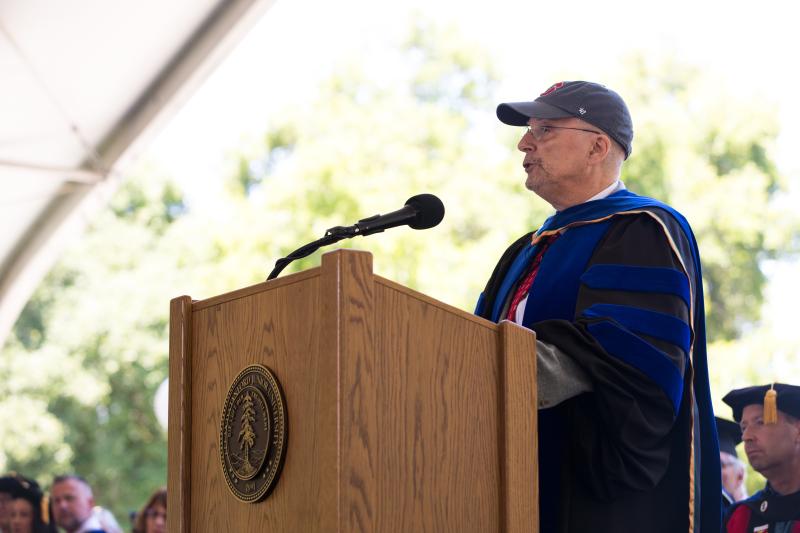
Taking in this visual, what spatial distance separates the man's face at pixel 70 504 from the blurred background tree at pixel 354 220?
5.51 meters

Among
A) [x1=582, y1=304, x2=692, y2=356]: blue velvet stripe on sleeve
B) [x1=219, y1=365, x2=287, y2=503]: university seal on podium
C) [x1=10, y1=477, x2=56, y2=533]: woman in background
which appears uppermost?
[x1=582, y1=304, x2=692, y2=356]: blue velvet stripe on sleeve

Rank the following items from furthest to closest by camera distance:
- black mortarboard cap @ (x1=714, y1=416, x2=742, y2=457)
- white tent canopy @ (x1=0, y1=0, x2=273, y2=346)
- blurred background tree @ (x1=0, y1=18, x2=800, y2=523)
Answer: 1. blurred background tree @ (x1=0, y1=18, x2=800, y2=523)
2. white tent canopy @ (x1=0, y1=0, x2=273, y2=346)
3. black mortarboard cap @ (x1=714, y1=416, x2=742, y2=457)

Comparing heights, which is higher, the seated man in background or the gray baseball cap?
the gray baseball cap

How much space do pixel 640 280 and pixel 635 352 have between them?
0.21 m

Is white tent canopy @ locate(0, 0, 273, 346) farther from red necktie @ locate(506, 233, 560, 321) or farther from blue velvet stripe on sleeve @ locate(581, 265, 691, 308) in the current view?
blue velvet stripe on sleeve @ locate(581, 265, 691, 308)

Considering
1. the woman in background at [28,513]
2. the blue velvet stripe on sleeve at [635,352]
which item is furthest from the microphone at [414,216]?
the woman in background at [28,513]

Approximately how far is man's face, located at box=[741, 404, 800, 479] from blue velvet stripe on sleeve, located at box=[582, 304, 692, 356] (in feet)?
7.86

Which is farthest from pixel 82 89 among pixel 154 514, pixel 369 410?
pixel 369 410

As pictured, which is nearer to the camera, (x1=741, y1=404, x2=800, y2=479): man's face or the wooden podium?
the wooden podium

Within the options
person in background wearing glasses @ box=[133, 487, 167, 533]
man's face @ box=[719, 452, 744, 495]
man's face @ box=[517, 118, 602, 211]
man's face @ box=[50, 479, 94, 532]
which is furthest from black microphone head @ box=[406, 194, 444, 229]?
man's face @ box=[50, 479, 94, 532]

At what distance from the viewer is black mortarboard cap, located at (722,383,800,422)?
4695 mm

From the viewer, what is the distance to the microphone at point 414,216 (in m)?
2.50

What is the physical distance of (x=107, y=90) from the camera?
7020 millimetres

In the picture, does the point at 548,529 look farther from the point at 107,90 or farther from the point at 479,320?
the point at 107,90
